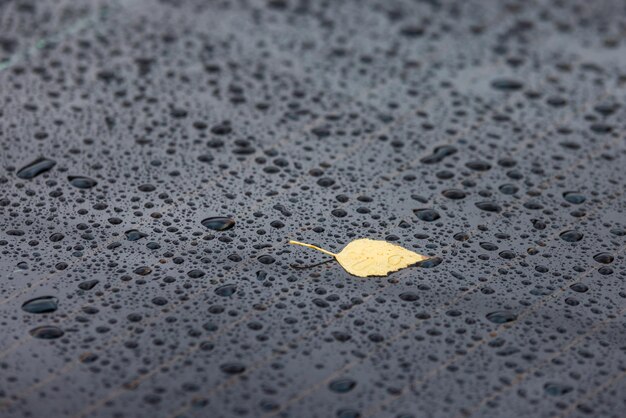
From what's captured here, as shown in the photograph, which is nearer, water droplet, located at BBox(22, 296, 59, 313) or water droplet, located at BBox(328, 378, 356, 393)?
water droplet, located at BBox(328, 378, 356, 393)

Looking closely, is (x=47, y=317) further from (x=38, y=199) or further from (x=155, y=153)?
(x=155, y=153)

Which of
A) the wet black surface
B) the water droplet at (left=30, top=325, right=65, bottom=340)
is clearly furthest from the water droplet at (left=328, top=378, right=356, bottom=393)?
the water droplet at (left=30, top=325, right=65, bottom=340)

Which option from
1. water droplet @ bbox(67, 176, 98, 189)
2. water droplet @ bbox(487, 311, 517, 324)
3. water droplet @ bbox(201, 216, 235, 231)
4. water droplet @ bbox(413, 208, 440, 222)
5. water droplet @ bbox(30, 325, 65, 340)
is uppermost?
water droplet @ bbox(413, 208, 440, 222)

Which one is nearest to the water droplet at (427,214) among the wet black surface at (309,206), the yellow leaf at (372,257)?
the wet black surface at (309,206)

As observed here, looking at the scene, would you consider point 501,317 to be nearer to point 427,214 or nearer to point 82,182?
point 427,214

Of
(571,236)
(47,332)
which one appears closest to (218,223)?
(47,332)

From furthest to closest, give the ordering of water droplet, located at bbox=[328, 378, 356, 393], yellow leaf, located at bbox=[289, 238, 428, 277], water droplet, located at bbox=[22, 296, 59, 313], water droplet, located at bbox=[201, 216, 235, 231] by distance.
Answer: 1. water droplet, located at bbox=[201, 216, 235, 231]
2. yellow leaf, located at bbox=[289, 238, 428, 277]
3. water droplet, located at bbox=[22, 296, 59, 313]
4. water droplet, located at bbox=[328, 378, 356, 393]

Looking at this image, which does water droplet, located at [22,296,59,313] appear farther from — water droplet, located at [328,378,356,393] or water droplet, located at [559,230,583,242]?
water droplet, located at [559,230,583,242]

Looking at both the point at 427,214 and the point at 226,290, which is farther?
the point at 427,214
